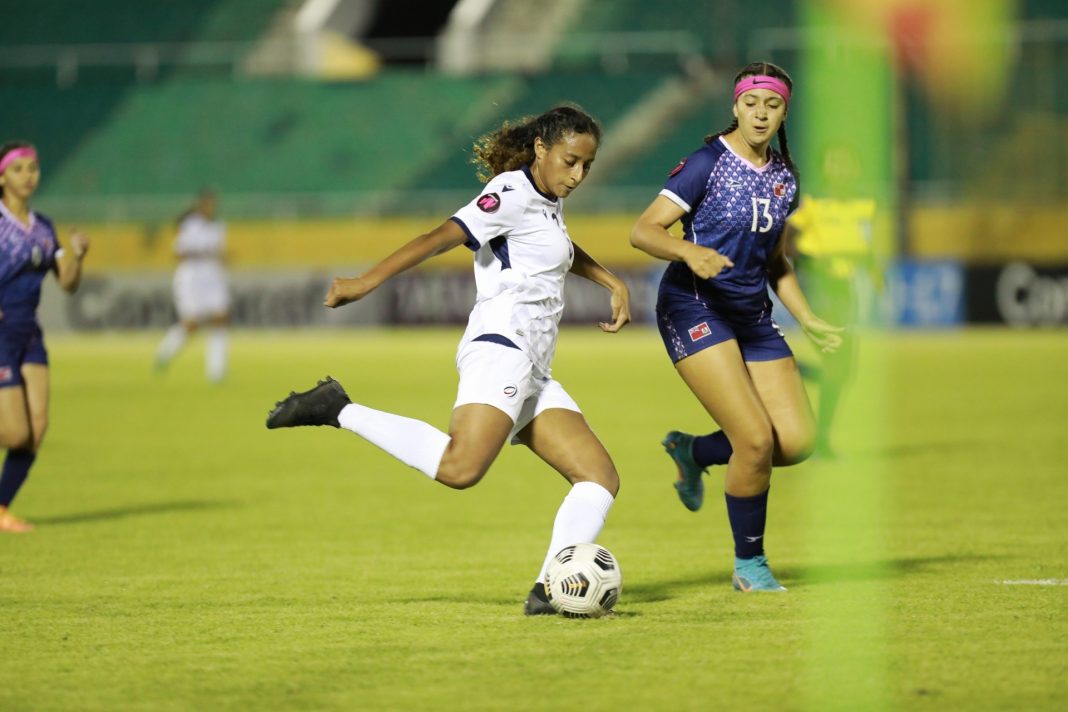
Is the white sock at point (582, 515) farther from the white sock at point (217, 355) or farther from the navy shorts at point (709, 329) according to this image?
the white sock at point (217, 355)

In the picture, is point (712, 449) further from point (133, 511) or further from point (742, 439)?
point (133, 511)

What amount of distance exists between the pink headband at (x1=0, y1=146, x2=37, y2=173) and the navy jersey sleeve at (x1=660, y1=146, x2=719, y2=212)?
4.32m

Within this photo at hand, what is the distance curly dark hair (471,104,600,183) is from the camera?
21.3ft

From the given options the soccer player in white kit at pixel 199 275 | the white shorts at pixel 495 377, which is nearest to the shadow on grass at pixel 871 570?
the white shorts at pixel 495 377

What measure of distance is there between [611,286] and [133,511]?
15.9ft

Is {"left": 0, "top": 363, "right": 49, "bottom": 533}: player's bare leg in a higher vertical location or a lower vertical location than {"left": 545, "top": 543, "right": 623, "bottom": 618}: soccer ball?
higher

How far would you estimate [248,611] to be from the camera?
680 centimetres

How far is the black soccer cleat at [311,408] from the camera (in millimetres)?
6625

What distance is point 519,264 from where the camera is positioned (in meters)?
6.54

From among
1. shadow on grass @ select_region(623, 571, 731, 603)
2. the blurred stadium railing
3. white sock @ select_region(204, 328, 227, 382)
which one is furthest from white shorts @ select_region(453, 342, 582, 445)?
the blurred stadium railing

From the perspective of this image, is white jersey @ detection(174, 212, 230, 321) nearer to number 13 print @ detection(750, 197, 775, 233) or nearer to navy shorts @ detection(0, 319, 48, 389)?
navy shorts @ detection(0, 319, 48, 389)

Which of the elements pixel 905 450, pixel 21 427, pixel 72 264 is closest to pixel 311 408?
pixel 72 264

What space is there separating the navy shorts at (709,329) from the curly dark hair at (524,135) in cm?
90

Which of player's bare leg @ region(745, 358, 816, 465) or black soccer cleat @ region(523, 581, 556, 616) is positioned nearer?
black soccer cleat @ region(523, 581, 556, 616)
